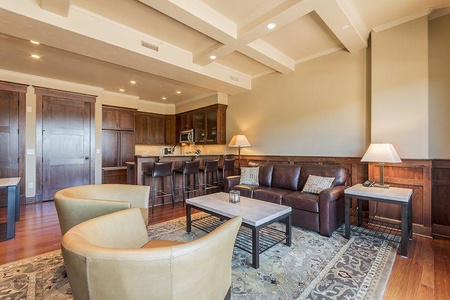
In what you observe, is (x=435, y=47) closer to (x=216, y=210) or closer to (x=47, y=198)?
(x=216, y=210)

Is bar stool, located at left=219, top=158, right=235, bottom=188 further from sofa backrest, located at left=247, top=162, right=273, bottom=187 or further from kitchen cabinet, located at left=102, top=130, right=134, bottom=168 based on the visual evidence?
kitchen cabinet, located at left=102, top=130, right=134, bottom=168

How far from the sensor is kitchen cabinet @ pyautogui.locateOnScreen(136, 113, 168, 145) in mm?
6874

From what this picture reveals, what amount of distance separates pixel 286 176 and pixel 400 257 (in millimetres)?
1850

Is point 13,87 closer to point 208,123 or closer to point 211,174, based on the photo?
point 208,123

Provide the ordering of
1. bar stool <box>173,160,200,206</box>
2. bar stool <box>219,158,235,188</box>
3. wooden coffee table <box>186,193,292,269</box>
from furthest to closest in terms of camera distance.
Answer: bar stool <box>219,158,235,188</box>, bar stool <box>173,160,200,206</box>, wooden coffee table <box>186,193,292,269</box>

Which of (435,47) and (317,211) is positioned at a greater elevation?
(435,47)

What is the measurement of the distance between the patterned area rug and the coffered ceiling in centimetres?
265

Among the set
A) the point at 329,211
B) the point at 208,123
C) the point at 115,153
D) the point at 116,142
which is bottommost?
the point at 329,211

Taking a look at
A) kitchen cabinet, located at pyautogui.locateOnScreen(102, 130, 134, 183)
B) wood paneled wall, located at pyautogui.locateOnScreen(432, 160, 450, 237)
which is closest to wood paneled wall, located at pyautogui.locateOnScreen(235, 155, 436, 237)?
wood paneled wall, located at pyautogui.locateOnScreen(432, 160, 450, 237)

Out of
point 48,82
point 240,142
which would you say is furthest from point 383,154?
point 48,82

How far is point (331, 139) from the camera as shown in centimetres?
384

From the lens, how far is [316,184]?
10.7 ft

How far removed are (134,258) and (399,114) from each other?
367 centimetres

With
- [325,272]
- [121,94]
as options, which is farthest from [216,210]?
[121,94]
